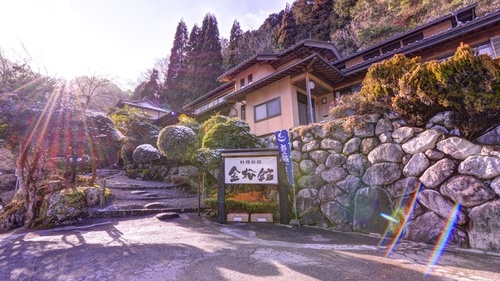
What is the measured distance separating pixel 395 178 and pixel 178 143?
30.1 ft

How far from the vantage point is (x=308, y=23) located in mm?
29719

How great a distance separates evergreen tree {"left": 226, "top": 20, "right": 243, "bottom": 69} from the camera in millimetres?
31484

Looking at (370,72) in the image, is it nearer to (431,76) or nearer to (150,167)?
(431,76)

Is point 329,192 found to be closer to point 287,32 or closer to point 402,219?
point 402,219

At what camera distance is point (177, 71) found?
121 feet

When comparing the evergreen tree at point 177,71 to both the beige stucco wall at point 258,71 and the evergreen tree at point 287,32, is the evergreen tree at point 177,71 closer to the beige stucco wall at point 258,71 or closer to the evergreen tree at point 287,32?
the evergreen tree at point 287,32

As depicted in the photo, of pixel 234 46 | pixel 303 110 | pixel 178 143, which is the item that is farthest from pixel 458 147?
pixel 234 46

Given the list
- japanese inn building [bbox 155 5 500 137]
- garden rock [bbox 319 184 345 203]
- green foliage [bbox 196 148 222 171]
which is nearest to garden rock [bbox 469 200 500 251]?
garden rock [bbox 319 184 345 203]

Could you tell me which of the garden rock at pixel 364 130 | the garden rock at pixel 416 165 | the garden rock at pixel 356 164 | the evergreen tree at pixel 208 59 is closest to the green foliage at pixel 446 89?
the garden rock at pixel 364 130

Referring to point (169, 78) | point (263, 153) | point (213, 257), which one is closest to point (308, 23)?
point (169, 78)

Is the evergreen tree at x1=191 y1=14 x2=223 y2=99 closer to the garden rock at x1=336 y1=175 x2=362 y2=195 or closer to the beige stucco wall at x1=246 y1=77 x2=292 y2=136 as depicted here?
the beige stucco wall at x1=246 y1=77 x2=292 y2=136

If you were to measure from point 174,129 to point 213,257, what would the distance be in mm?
8463

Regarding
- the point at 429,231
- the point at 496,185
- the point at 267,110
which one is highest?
the point at 267,110

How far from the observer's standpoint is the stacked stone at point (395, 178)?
4387 mm
